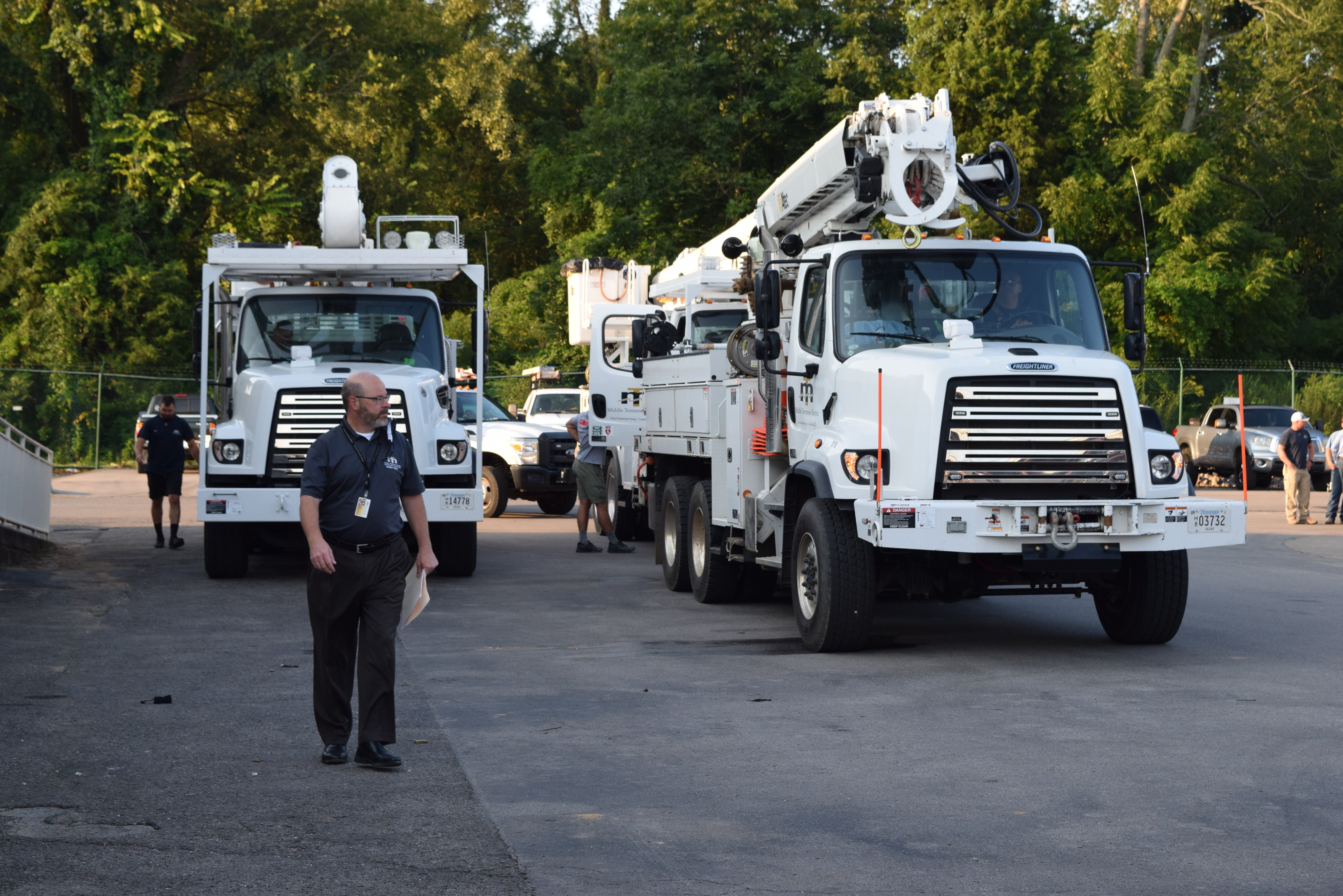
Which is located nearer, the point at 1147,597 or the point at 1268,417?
the point at 1147,597

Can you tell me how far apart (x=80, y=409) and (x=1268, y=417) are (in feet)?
91.1

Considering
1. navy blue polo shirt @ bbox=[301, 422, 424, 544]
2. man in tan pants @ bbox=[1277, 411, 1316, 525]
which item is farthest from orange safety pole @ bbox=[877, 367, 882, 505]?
man in tan pants @ bbox=[1277, 411, 1316, 525]

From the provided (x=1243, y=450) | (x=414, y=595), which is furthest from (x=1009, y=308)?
(x=1243, y=450)

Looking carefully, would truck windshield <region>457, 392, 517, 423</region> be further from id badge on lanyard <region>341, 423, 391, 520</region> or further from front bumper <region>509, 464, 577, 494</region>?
id badge on lanyard <region>341, 423, 391, 520</region>

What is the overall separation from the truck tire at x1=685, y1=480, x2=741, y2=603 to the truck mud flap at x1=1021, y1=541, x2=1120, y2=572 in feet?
12.6

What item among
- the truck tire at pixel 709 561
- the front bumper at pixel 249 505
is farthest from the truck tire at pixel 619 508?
the truck tire at pixel 709 561

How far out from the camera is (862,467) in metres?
10.4

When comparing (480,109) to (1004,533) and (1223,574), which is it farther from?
(1004,533)

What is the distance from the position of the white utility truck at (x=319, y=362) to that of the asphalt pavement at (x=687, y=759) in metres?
1.91

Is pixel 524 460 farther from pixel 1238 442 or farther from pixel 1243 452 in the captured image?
pixel 1238 442

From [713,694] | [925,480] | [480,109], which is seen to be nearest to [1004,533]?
[925,480]

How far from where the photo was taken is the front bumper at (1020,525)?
32.4 feet

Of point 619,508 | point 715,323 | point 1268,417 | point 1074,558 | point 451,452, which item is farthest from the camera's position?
point 1268,417

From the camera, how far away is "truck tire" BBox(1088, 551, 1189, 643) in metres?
10.8
